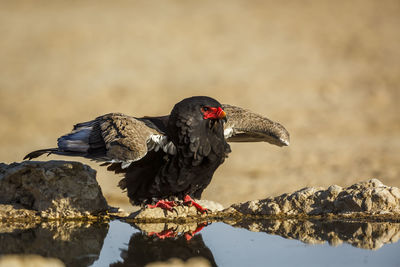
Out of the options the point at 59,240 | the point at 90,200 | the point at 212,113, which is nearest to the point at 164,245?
the point at 59,240

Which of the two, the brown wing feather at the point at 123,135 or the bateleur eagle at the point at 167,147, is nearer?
the brown wing feather at the point at 123,135

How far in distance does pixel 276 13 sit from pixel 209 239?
2646 centimetres

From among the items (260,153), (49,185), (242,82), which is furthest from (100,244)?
(242,82)

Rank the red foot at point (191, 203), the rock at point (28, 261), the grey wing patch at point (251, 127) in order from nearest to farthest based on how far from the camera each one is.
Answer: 1. the rock at point (28, 261)
2. the red foot at point (191, 203)
3. the grey wing patch at point (251, 127)

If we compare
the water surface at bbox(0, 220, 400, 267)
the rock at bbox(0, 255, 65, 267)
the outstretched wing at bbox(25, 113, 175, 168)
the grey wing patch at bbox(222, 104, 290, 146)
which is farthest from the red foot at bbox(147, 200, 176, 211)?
the rock at bbox(0, 255, 65, 267)

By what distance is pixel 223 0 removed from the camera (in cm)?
3538

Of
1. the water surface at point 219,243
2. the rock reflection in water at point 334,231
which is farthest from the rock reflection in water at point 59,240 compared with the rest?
the rock reflection in water at point 334,231

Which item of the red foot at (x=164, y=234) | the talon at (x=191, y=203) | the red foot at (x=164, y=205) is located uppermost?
the talon at (x=191, y=203)

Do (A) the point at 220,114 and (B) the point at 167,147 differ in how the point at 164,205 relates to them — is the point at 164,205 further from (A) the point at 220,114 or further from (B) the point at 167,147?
(A) the point at 220,114

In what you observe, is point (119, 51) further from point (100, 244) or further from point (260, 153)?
point (100, 244)

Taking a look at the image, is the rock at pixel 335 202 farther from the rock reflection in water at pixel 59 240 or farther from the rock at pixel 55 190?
the rock reflection in water at pixel 59 240

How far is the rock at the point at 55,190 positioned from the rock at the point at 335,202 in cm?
181

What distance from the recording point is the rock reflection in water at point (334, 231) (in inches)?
281

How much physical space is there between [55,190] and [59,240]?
4.41 ft
